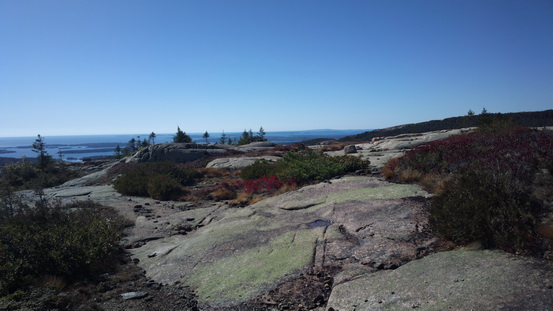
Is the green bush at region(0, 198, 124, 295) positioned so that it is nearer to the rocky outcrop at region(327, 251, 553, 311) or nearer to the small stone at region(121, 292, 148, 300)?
the small stone at region(121, 292, 148, 300)

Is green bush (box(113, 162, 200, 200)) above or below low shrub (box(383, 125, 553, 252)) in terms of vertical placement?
below

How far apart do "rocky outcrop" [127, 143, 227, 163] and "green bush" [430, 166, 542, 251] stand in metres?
35.1

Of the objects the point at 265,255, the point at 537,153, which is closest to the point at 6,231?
the point at 265,255

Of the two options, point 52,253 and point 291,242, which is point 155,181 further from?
point 291,242

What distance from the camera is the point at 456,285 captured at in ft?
13.1

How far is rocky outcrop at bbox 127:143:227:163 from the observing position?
38.8 m

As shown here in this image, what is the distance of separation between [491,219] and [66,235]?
9.69 meters

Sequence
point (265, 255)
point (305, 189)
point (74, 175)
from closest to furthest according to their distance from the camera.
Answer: point (265, 255) → point (305, 189) → point (74, 175)

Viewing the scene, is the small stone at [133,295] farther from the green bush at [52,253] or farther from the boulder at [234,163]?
the boulder at [234,163]

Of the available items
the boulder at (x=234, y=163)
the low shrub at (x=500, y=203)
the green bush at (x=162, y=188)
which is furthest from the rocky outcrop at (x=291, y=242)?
the boulder at (x=234, y=163)

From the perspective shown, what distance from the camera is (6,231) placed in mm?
8180

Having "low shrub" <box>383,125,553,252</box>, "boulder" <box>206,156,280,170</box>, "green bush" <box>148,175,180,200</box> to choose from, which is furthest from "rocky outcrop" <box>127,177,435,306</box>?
"boulder" <box>206,156,280,170</box>

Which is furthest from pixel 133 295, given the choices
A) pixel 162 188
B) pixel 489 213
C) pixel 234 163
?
pixel 234 163

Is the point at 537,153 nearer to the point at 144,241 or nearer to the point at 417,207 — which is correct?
the point at 417,207
